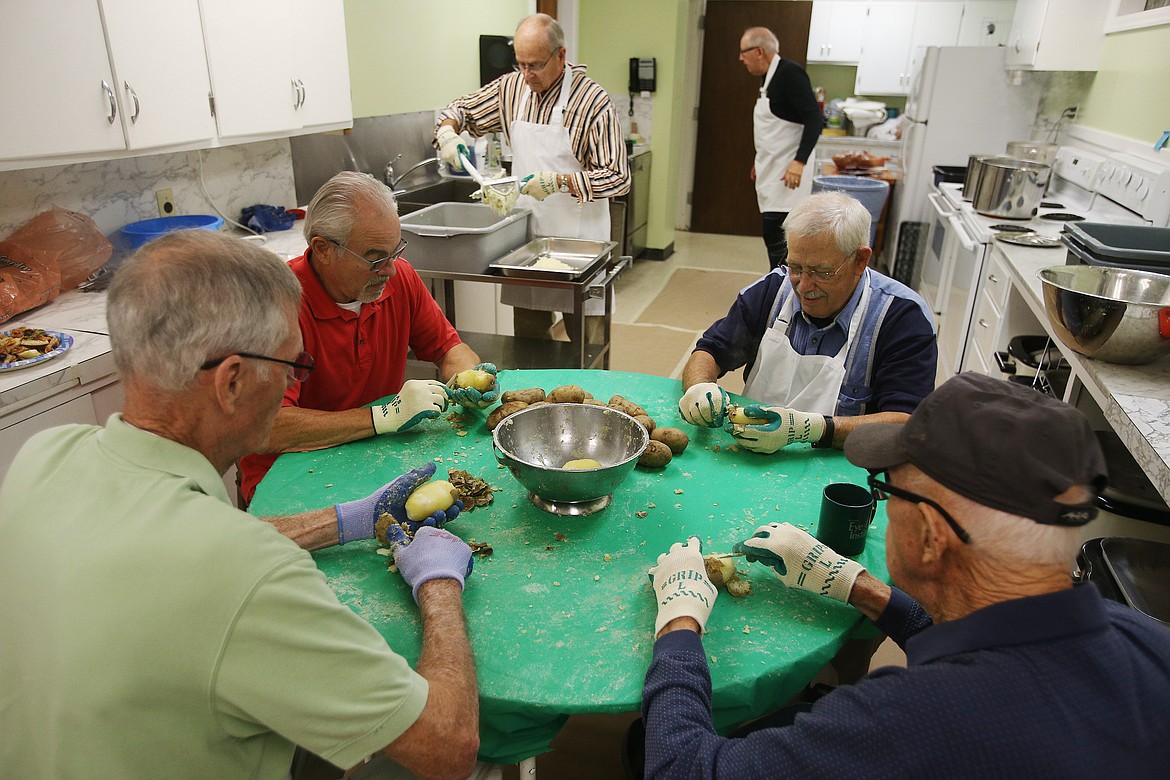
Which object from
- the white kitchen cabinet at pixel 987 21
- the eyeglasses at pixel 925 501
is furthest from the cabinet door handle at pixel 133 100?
the white kitchen cabinet at pixel 987 21

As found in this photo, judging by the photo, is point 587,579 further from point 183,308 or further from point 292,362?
point 183,308

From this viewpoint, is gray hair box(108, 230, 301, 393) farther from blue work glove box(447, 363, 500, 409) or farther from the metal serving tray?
the metal serving tray

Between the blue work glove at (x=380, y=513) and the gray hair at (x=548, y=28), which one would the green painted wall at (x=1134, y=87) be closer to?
the gray hair at (x=548, y=28)

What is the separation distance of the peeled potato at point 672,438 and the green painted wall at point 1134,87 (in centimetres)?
311

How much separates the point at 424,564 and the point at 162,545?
0.48 meters

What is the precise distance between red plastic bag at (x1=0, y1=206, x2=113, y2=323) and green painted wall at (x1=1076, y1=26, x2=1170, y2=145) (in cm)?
452

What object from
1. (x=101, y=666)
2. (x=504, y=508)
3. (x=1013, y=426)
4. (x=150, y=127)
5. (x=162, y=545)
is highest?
(x=150, y=127)

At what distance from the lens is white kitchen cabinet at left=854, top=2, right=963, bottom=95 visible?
22.6 ft

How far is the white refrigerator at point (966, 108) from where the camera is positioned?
5.29 meters

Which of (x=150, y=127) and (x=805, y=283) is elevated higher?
(x=150, y=127)

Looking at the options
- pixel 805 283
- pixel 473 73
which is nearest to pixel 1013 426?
pixel 805 283

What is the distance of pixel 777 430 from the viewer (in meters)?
1.78

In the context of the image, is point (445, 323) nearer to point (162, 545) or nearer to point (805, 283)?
point (805, 283)

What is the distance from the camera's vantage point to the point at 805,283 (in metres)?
2.06
